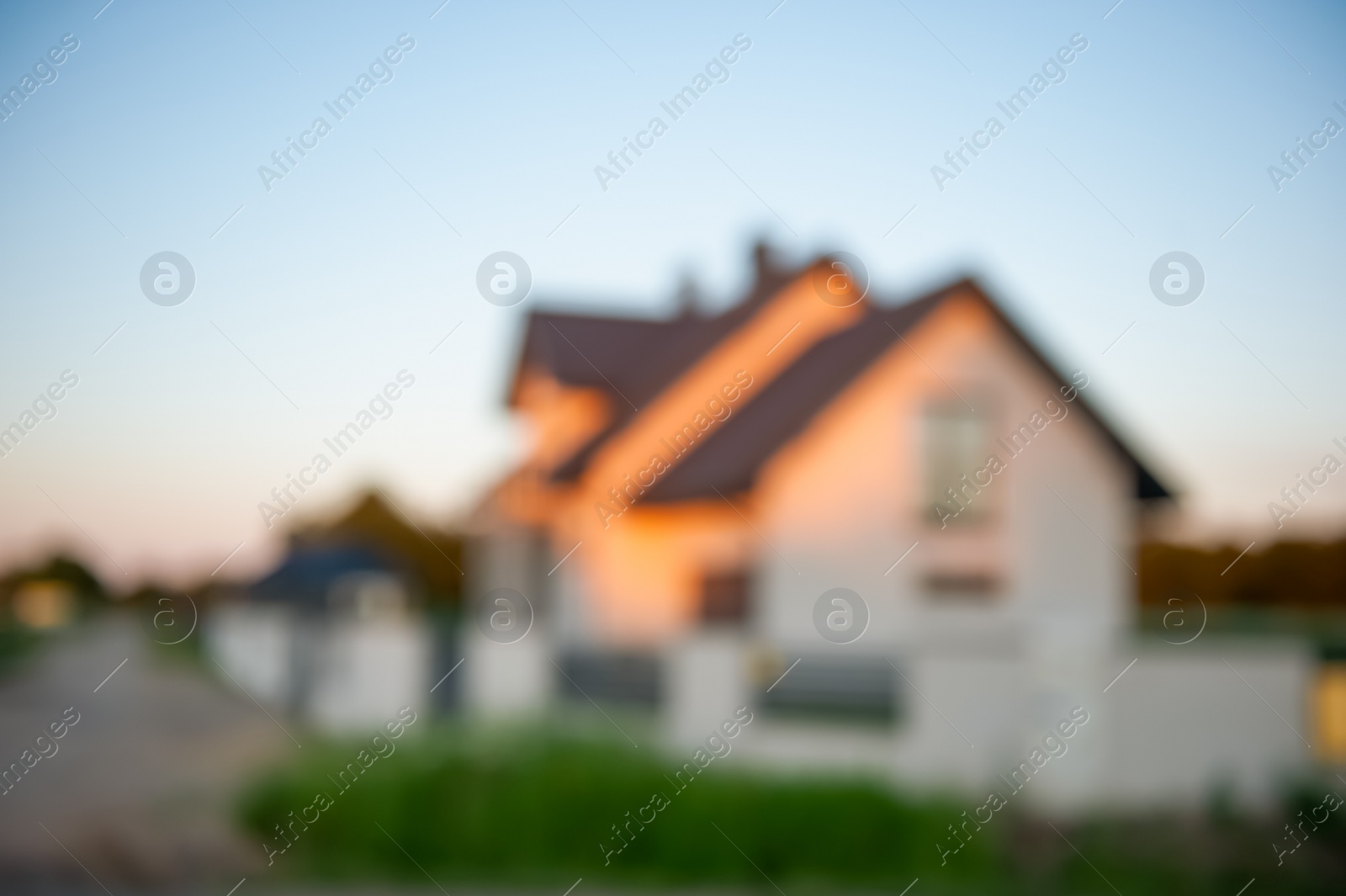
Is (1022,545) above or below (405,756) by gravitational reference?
below

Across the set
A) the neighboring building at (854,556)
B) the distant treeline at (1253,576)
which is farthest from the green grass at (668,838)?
the distant treeline at (1253,576)

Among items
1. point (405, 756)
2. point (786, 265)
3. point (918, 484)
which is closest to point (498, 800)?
point (405, 756)

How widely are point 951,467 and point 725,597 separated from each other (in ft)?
11.9

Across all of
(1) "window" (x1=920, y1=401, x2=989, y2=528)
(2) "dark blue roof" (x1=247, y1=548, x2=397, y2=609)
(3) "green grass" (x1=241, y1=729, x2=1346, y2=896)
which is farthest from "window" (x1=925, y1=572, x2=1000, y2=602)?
(2) "dark blue roof" (x1=247, y1=548, x2=397, y2=609)

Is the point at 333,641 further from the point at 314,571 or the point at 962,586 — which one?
the point at 962,586

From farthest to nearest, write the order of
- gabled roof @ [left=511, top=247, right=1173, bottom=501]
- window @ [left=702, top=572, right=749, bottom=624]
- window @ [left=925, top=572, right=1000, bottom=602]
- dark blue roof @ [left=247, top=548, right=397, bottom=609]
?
dark blue roof @ [left=247, top=548, right=397, bottom=609], window @ [left=702, top=572, right=749, bottom=624], gabled roof @ [left=511, top=247, right=1173, bottom=501], window @ [left=925, top=572, right=1000, bottom=602]

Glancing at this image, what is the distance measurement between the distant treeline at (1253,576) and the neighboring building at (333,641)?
43.7 ft

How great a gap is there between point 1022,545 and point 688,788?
23.6 ft

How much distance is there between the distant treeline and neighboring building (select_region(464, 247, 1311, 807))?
5.28 meters

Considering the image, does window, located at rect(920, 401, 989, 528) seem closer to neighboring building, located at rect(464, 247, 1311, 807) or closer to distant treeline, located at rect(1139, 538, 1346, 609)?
neighboring building, located at rect(464, 247, 1311, 807)

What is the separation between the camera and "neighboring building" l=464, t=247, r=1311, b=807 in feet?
30.0

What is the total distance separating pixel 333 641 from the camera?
618 inches

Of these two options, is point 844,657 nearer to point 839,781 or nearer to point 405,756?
point 839,781

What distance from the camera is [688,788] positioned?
304 inches
